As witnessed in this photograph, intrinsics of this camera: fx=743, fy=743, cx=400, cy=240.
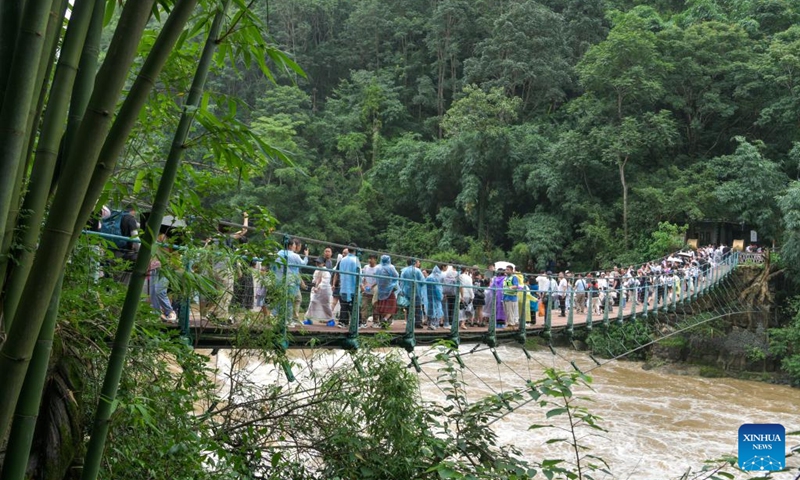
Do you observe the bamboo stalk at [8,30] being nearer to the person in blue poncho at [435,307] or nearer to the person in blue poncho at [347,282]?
the person in blue poncho at [347,282]

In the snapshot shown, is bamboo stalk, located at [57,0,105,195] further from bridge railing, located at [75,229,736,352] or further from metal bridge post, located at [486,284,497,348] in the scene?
metal bridge post, located at [486,284,497,348]

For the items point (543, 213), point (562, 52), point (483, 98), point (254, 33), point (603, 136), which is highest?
point (562, 52)

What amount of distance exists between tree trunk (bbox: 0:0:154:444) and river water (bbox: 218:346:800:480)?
240 inches

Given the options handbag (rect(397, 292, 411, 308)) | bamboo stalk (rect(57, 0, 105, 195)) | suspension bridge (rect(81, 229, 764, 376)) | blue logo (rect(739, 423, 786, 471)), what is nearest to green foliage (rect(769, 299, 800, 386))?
suspension bridge (rect(81, 229, 764, 376))

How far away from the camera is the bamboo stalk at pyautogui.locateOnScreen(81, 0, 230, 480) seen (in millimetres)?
1360

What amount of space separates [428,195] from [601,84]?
6659 mm

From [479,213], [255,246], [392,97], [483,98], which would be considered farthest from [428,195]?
[255,246]

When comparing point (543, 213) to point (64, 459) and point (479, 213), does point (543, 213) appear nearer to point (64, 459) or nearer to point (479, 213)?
point (479, 213)

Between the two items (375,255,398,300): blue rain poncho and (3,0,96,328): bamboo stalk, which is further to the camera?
(375,255,398,300): blue rain poncho

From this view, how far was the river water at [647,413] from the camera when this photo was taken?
9750mm

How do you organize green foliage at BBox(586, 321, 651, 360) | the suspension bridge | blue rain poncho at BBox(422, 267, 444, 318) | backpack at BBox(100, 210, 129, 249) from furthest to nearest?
green foliage at BBox(586, 321, 651, 360), blue rain poncho at BBox(422, 267, 444, 318), backpack at BBox(100, 210, 129, 249), the suspension bridge

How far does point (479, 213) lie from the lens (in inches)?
922

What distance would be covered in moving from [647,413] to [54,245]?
1258 cm

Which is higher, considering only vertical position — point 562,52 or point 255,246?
point 562,52
